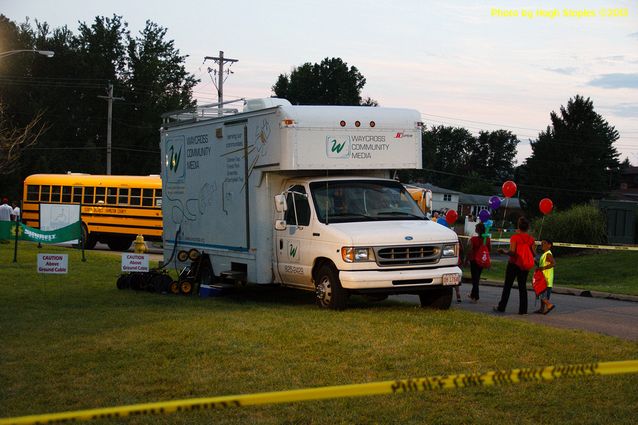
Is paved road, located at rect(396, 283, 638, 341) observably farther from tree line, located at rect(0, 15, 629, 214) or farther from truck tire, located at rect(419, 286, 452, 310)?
tree line, located at rect(0, 15, 629, 214)

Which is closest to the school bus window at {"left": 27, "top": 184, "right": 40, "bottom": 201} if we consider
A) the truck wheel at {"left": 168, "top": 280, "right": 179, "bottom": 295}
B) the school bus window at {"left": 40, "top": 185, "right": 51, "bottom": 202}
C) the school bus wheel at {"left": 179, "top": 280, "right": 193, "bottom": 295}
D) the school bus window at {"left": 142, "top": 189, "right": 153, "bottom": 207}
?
the school bus window at {"left": 40, "top": 185, "right": 51, "bottom": 202}

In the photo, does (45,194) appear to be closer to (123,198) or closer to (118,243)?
(118,243)

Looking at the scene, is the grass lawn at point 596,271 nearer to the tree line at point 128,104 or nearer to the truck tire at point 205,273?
the truck tire at point 205,273

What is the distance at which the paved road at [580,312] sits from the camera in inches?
540

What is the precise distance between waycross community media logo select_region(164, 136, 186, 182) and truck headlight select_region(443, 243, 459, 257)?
6.14 meters

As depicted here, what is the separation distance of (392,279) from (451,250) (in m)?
1.15

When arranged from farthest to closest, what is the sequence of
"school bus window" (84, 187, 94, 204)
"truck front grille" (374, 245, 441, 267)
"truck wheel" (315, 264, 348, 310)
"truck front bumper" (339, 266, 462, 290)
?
"school bus window" (84, 187, 94, 204)
"truck wheel" (315, 264, 348, 310)
"truck front grille" (374, 245, 441, 267)
"truck front bumper" (339, 266, 462, 290)

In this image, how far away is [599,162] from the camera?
3440 inches

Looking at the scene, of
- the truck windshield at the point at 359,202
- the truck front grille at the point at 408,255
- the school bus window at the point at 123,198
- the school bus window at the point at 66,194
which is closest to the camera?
the truck front grille at the point at 408,255

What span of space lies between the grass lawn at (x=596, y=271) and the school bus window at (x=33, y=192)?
1838cm

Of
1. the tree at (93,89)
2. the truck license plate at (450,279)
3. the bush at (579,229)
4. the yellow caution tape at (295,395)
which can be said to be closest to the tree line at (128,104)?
the tree at (93,89)

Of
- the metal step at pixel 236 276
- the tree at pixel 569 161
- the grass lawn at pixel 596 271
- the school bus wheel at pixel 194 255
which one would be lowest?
the grass lawn at pixel 596 271

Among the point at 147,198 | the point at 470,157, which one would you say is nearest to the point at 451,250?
the point at 147,198

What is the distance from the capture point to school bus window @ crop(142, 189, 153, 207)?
35406 millimetres
